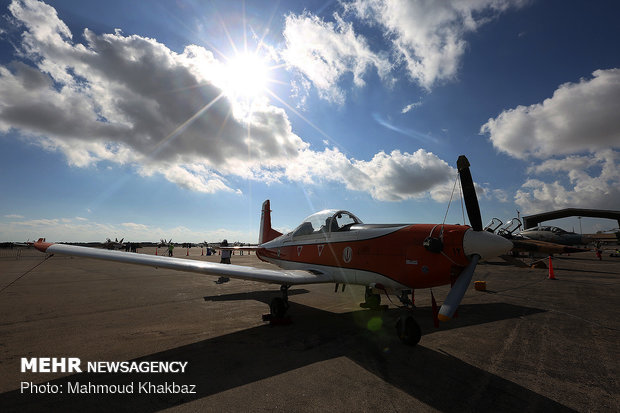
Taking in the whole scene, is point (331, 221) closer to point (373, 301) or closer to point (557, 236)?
point (373, 301)

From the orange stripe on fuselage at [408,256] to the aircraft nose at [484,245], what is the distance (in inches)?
4.1

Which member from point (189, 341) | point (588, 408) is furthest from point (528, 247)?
point (189, 341)

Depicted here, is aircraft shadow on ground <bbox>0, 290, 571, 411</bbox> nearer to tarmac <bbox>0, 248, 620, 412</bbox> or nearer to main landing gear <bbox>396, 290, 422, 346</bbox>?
tarmac <bbox>0, 248, 620, 412</bbox>

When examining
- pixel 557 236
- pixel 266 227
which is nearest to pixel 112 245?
pixel 266 227

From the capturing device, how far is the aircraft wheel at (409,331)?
457 centimetres

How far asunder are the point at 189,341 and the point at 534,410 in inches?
201

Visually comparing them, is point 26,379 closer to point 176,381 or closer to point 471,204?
point 176,381

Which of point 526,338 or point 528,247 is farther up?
point 528,247

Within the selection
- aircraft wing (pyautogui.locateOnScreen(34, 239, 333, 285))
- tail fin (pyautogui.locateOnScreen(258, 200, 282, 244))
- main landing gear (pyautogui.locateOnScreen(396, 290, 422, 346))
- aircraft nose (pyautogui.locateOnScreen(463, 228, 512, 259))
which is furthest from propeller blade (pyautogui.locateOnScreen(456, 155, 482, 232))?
tail fin (pyautogui.locateOnScreen(258, 200, 282, 244))

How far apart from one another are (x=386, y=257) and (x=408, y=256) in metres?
0.50

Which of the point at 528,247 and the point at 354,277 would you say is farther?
the point at 528,247

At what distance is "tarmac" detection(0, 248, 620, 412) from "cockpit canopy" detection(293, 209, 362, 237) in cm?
235

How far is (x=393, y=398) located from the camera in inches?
116

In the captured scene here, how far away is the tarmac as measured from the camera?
2916 mm
